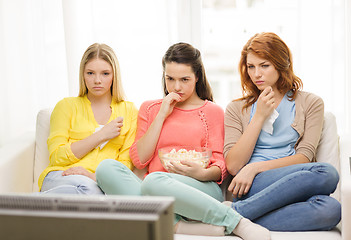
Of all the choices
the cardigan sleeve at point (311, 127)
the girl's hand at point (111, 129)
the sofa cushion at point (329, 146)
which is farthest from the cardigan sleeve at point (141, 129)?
the sofa cushion at point (329, 146)

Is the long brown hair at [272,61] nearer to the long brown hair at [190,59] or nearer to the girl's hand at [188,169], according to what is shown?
the long brown hair at [190,59]

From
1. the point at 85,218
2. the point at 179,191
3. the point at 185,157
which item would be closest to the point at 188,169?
the point at 185,157

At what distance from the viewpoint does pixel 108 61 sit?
241 centimetres

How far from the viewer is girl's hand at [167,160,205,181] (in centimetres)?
211

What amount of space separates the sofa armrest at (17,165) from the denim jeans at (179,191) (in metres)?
0.51

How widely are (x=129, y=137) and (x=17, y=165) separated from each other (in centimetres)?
58

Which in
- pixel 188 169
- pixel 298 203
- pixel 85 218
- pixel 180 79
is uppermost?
pixel 180 79

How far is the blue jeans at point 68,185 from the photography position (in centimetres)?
207

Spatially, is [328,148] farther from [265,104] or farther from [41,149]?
[41,149]

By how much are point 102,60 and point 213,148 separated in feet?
2.37

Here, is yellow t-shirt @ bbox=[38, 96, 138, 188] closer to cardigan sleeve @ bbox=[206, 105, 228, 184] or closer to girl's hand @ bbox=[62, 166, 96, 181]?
girl's hand @ bbox=[62, 166, 96, 181]

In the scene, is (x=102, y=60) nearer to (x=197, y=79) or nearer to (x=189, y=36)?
(x=197, y=79)

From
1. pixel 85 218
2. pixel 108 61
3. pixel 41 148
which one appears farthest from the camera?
pixel 41 148

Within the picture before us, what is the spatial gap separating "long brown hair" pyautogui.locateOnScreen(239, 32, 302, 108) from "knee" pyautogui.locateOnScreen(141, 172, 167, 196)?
2.03 ft
